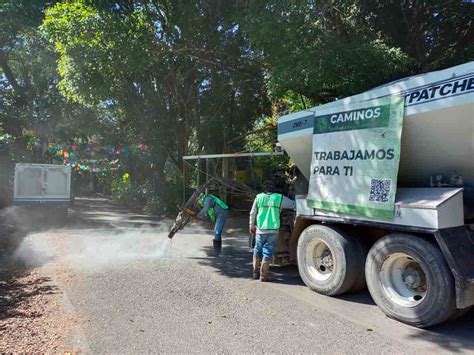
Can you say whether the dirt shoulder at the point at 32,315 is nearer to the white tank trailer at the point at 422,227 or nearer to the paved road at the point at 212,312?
the paved road at the point at 212,312

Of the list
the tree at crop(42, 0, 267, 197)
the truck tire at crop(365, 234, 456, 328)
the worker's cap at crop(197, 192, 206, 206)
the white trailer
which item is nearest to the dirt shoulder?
the worker's cap at crop(197, 192, 206, 206)

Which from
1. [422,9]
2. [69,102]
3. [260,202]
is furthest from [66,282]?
[69,102]

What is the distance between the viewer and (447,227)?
472 cm

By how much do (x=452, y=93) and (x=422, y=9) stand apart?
6.93 meters

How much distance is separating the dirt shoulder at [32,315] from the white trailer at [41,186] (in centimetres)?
763

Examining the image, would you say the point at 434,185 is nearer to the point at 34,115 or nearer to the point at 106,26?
the point at 106,26

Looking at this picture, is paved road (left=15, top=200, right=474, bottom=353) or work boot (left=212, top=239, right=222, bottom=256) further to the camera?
work boot (left=212, top=239, right=222, bottom=256)

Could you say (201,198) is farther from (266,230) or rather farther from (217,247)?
(266,230)

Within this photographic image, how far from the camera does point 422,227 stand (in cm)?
478

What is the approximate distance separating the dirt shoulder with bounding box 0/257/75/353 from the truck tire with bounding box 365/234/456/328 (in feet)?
11.8

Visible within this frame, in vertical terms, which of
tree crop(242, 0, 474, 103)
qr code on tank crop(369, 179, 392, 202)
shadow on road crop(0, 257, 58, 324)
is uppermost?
tree crop(242, 0, 474, 103)

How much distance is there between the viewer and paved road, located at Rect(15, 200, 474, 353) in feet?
14.2

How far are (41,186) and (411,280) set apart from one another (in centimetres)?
1324

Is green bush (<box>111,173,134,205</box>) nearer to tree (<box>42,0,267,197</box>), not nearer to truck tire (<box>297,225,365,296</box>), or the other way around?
tree (<box>42,0,267,197</box>)
